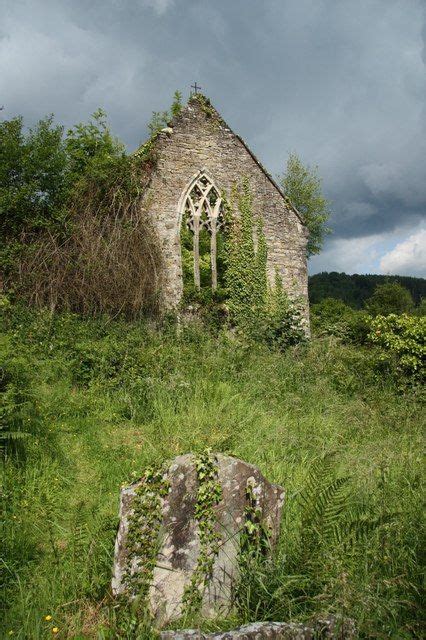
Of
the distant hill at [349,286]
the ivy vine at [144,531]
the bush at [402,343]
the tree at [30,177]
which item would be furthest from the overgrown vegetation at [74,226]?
the distant hill at [349,286]

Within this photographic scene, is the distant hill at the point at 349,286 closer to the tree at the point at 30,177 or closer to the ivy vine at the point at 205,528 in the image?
the tree at the point at 30,177

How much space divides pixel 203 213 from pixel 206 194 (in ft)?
1.88

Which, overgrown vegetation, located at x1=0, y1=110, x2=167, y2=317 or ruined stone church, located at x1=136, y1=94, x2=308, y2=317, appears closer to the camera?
overgrown vegetation, located at x1=0, y1=110, x2=167, y2=317

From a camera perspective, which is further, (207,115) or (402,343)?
(207,115)

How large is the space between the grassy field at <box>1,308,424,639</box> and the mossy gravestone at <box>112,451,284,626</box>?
0.51 ft

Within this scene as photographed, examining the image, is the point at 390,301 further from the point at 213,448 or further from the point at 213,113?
the point at 213,448

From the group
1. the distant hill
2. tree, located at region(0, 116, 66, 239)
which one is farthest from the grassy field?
the distant hill

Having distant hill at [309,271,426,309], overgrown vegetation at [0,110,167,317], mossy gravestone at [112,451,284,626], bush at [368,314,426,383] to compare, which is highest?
distant hill at [309,271,426,309]

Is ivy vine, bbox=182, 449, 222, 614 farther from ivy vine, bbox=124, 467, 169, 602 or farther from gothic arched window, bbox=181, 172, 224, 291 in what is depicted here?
gothic arched window, bbox=181, 172, 224, 291

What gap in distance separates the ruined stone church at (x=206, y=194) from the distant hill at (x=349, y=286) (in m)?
47.7

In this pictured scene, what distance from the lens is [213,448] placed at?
4230 mm

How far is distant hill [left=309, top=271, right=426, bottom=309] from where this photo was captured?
7118cm

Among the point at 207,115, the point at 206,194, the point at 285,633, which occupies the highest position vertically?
the point at 207,115

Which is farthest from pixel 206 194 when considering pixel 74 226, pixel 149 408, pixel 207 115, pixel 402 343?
pixel 149 408
